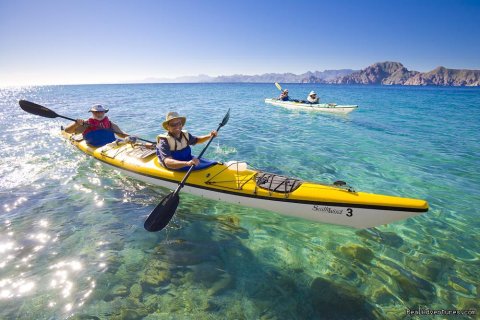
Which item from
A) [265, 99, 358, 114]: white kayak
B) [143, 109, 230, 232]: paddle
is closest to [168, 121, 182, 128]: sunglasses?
[143, 109, 230, 232]: paddle

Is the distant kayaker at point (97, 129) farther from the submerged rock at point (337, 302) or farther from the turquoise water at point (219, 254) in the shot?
the submerged rock at point (337, 302)

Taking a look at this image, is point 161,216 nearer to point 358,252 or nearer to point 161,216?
point 161,216

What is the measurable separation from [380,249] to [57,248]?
654 cm

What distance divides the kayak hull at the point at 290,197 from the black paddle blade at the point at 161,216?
1.04 metres

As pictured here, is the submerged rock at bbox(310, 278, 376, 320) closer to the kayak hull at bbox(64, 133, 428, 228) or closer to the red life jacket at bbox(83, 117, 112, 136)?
the kayak hull at bbox(64, 133, 428, 228)

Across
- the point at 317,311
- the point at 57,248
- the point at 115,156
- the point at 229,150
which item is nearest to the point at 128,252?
the point at 57,248

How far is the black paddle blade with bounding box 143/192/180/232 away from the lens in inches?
210

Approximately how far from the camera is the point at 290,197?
18.5 ft

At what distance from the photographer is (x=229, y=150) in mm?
12250

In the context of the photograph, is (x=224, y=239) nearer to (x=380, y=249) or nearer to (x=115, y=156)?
(x=380, y=249)

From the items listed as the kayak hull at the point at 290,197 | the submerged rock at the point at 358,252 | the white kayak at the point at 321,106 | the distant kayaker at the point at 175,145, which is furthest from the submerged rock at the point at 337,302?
the white kayak at the point at 321,106

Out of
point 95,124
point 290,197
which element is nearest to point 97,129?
point 95,124

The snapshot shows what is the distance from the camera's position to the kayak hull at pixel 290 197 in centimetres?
488

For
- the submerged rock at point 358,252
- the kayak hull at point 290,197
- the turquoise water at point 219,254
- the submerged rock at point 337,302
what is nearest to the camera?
the submerged rock at point 337,302
